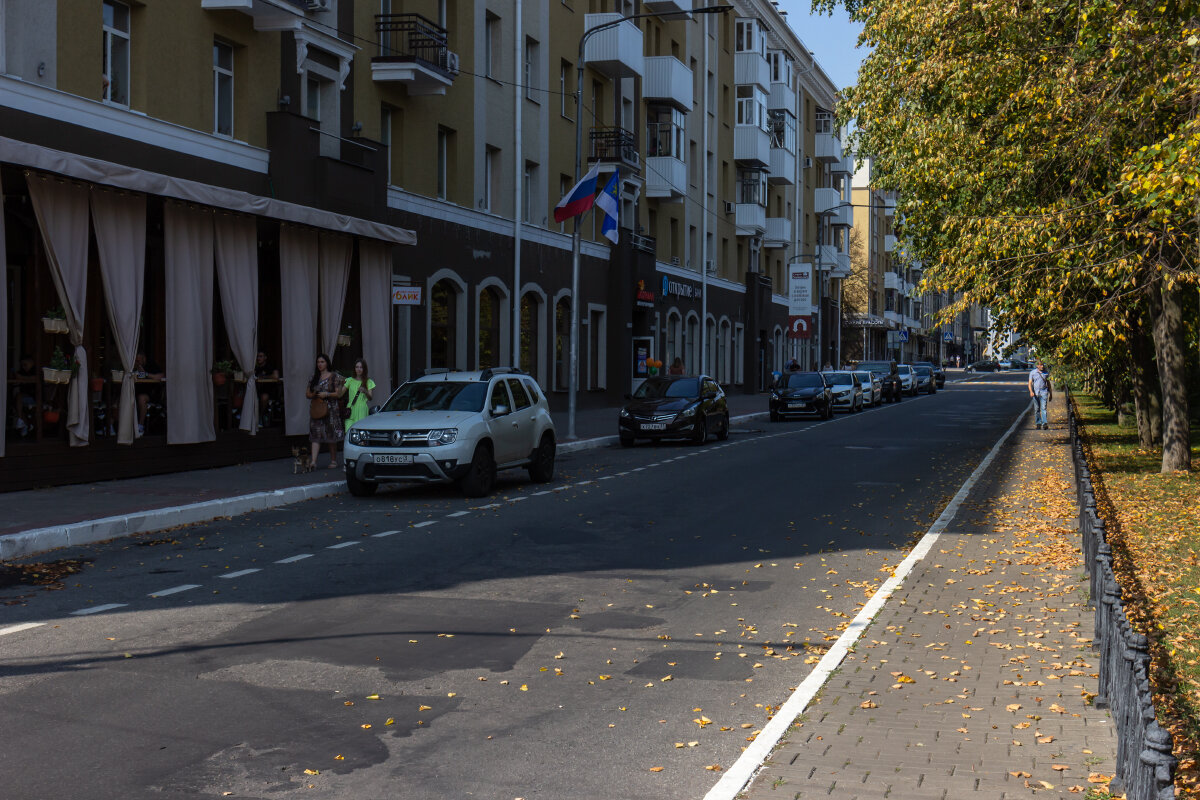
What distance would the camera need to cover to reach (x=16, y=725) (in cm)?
586

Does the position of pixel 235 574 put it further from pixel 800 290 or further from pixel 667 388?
pixel 800 290

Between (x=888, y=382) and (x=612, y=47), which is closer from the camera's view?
(x=612, y=47)

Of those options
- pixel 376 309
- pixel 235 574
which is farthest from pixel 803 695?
pixel 376 309

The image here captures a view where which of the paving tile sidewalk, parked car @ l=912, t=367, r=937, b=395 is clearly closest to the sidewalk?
the paving tile sidewalk

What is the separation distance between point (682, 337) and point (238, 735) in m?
44.4

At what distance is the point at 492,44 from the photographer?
32.7 metres

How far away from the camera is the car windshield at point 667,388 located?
1120 inches

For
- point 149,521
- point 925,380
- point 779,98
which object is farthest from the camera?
point 925,380

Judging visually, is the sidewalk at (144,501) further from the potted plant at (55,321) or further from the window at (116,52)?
the window at (116,52)

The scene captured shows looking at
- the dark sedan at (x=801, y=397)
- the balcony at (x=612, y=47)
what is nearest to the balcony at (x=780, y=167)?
the balcony at (x=612, y=47)

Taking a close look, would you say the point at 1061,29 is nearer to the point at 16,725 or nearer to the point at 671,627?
the point at 671,627

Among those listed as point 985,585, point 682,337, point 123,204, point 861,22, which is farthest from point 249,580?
point 682,337

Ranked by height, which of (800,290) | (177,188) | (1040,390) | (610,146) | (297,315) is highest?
(610,146)

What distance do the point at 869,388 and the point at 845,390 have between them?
5.67m
